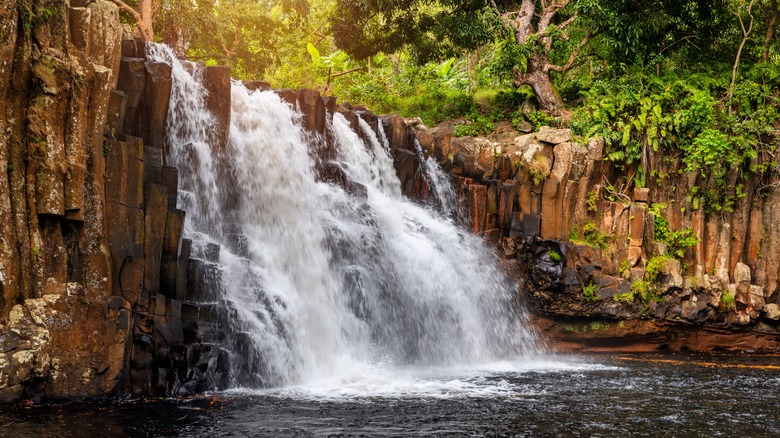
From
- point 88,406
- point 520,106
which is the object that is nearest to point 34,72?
point 88,406

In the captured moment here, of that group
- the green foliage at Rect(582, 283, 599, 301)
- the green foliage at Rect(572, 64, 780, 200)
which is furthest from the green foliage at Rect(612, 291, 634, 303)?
the green foliage at Rect(572, 64, 780, 200)

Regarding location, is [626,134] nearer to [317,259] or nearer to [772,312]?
[772,312]

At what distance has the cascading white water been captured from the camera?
14031mm

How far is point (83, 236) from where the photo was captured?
1119 cm

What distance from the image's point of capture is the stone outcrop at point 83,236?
34.1 ft

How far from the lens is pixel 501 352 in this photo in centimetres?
1856

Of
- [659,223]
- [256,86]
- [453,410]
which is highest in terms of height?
[256,86]

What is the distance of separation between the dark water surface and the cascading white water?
122 centimetres

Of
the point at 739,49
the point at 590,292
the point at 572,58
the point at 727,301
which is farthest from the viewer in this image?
the point at 572,58

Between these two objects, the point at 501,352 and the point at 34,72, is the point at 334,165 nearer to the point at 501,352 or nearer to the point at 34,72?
the point at 501,352

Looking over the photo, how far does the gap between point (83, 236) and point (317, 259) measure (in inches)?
226

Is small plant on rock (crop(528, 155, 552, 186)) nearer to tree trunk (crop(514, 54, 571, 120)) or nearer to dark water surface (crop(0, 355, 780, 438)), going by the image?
tree trunk (crop(514, 54, 571, 120))

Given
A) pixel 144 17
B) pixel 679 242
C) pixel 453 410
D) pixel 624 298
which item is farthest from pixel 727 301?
pixel 144 17

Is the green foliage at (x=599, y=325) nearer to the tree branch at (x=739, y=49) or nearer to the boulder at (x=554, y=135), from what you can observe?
the boulder at (x=554, y=135)
